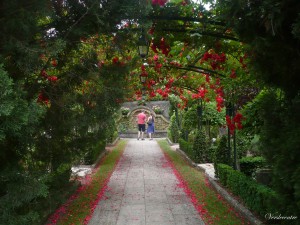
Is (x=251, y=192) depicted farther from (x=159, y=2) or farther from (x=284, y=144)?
(x=159, y=2)

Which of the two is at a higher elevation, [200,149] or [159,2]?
[159,2]

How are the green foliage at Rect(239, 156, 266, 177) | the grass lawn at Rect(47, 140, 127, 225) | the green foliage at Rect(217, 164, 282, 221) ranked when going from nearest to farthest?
the green foliage at Rect(217, 164, 282, 221) → the grass lawn at Rect(47, 140, 127, 225) → the green foliage at Rect(239, 156, 266, 177)

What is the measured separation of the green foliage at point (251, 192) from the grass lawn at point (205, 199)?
12.4 inches

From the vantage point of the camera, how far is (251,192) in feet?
17.9

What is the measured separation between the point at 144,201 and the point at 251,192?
235cm

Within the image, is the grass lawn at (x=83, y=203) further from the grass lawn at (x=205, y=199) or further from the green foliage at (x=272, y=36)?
the green foliage at (x=272, y=36)

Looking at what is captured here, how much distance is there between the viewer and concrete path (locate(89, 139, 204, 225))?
5633 mm

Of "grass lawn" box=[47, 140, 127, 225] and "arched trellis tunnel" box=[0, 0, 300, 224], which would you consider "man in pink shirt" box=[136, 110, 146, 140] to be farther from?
"arched trellis tunnel" box=[0, 0, 300, 224]

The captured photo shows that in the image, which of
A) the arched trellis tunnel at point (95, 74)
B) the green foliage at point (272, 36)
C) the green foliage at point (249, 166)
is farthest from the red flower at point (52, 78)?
the green foliage at point (249, 166)

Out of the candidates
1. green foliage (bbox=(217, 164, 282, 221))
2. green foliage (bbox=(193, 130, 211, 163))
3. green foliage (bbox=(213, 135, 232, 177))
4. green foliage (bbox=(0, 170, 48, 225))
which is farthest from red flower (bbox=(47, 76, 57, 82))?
green foliage (bbox=(193, 130, 211, 163))

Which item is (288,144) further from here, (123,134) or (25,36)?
(123,134)

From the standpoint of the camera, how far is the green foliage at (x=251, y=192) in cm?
433

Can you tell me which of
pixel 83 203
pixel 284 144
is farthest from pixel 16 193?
pixel 83 203

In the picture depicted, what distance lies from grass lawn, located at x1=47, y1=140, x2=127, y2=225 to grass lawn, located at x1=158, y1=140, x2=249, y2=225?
6.86 ft
